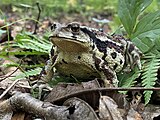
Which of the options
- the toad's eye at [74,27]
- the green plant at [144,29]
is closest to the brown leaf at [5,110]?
the toad's eye at [74,27]

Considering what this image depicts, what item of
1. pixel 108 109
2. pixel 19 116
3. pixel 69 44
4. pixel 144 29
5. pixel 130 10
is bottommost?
pixel 19 116

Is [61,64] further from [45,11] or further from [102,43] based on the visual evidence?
[45,11]

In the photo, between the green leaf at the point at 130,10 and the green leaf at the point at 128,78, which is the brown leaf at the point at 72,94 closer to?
the green leaf at the point at 128,78

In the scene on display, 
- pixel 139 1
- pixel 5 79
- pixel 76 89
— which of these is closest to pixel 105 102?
pixel 76 89

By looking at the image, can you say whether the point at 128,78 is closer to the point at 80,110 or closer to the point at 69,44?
the point at 69,44

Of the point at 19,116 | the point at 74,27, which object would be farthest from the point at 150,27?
the point at 19,116

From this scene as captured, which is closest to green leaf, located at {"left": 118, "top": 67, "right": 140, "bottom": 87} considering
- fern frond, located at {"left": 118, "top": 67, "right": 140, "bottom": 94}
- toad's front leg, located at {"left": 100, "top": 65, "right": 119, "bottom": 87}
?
fern frond, located at {"left": 118, "top": 67, "right": 140, "bottom": 94}
